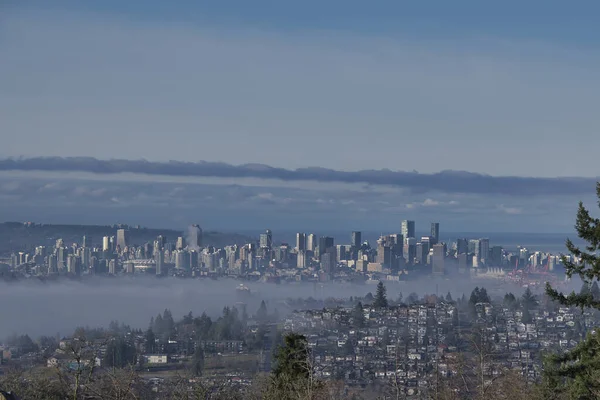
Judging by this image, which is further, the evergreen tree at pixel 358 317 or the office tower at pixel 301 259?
the office tower at pixel 301 259

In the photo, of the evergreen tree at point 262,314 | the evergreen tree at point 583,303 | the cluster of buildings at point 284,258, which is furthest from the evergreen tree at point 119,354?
the cluster of buildings at point 284,258

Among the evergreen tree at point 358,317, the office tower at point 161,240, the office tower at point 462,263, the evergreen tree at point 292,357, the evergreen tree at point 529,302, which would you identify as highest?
the evergreen tree at point 292,357

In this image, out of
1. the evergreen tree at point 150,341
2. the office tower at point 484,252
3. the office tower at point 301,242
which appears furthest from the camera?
the office tower at point 301,242

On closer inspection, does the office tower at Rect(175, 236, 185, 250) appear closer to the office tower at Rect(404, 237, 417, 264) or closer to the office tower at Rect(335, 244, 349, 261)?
the office tower at Rect(335, 244, 349, 261)

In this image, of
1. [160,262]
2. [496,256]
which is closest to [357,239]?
[496,256]

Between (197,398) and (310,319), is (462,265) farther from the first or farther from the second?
(197,398)

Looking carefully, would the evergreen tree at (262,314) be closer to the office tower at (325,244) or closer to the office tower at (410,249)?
the office tower at (410,249)

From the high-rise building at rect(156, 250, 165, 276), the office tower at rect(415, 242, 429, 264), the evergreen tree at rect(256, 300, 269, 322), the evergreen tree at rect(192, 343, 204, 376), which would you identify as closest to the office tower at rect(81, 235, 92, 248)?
the high-rise building at rect(156, 250, 165, 276)
